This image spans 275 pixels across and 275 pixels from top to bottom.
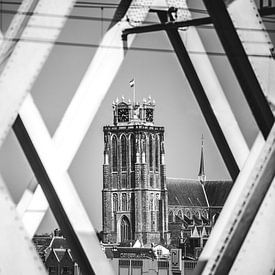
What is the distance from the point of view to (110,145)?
180 ft

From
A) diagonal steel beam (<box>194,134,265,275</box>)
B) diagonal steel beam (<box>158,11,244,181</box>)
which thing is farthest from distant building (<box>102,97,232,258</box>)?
diagonal steel beam (<box>194,134,265,275</box>)

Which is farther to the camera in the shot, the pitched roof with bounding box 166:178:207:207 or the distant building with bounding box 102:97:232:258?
the pitched roof with bounding box 166:178:207:207

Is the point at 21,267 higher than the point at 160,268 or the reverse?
the reverse

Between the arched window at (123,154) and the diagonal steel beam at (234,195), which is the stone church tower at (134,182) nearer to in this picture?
the arched window at (123,154)

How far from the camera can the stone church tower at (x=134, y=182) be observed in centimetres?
5119

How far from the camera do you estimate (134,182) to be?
206 ft

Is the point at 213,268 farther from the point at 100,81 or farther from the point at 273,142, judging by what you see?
the point at 100,81

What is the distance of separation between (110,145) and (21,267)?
2085 inches

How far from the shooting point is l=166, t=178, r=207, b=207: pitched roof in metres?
54.0

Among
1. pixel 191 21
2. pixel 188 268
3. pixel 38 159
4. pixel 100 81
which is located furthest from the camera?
pixel 188 268

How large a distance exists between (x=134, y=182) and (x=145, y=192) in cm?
114

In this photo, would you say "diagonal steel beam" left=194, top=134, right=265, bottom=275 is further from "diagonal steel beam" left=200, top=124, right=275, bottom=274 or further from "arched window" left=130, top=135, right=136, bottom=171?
"arched window" left=130, top=135, right=136, bottom=171

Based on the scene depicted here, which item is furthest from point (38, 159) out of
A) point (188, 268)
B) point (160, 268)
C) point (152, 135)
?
point (152, 135)

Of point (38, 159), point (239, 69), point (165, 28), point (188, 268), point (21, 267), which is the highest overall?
point (188, 268)
